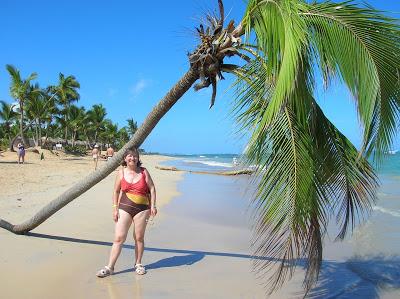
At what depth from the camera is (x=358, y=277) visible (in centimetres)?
584

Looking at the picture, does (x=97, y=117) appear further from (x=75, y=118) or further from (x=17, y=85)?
(x=17, y=85)

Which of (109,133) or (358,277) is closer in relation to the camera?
(358,277)

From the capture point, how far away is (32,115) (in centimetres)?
4325

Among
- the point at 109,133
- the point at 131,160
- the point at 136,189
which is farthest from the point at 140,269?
the point at 109,133

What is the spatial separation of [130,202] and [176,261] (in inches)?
53.0

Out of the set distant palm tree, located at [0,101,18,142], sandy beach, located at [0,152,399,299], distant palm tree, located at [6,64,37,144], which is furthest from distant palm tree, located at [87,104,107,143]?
sandy beach, located at [0,152,399,299]

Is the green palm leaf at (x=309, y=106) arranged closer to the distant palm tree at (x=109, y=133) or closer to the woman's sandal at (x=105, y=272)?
the woman's sandal at (x=105, y=272)

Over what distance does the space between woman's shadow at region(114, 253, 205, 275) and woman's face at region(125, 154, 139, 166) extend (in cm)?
133

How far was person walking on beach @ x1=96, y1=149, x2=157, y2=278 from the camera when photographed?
502 centimetres

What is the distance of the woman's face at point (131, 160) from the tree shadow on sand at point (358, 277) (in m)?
2.53

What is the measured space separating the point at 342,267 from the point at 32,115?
41.8m

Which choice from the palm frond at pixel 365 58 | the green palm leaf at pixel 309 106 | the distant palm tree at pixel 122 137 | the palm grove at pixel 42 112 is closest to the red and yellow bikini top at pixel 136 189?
the green palm leaf at pixel 309 106

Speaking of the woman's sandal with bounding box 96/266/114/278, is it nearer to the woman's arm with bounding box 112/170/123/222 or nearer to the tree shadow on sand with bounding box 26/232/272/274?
the woman's arm with bounding box 112/170/123/222

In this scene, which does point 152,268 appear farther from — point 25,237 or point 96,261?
point 25,237
